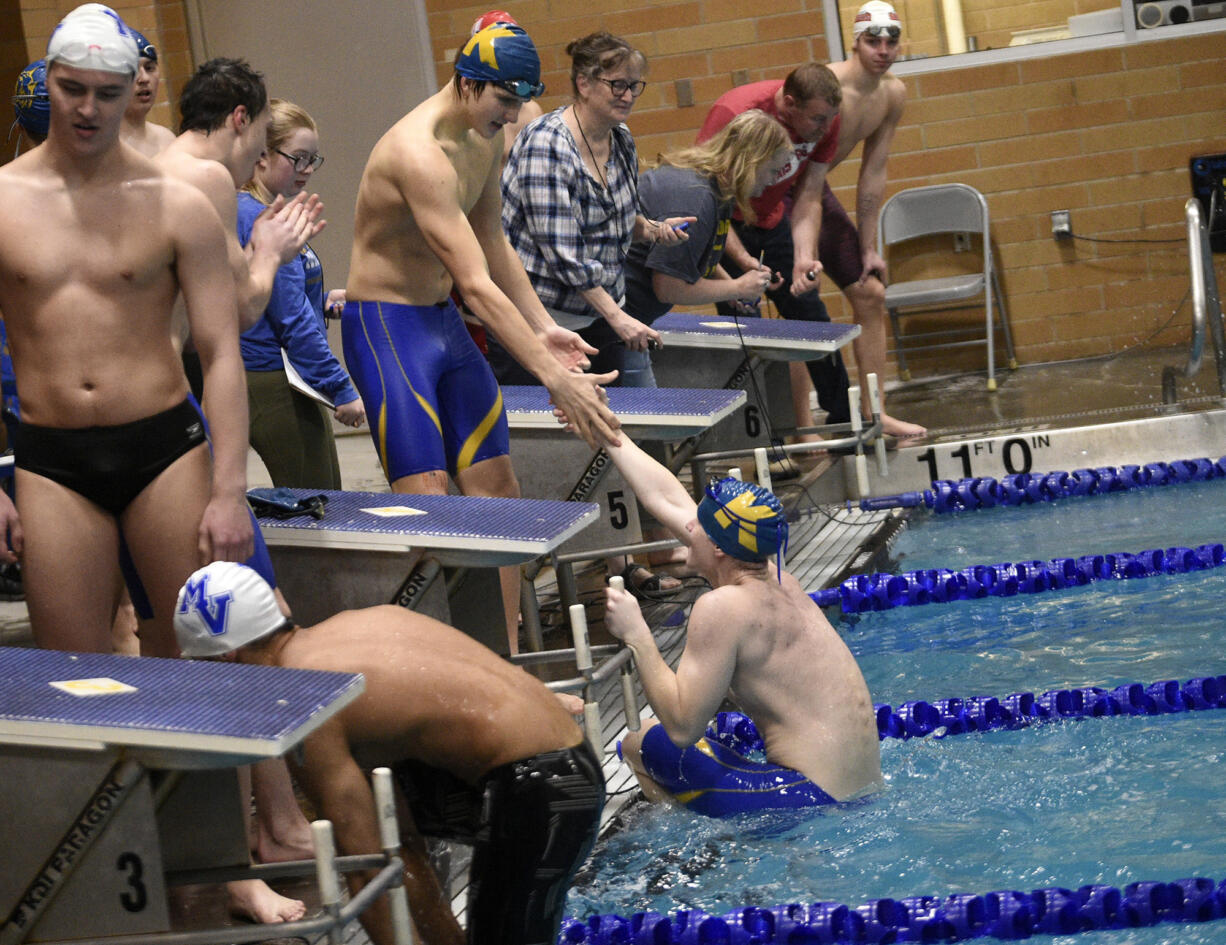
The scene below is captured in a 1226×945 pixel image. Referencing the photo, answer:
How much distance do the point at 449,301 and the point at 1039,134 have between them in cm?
624

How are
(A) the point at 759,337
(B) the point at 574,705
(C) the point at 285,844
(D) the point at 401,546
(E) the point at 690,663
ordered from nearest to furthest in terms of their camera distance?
(C) the point at 285,844 < (D) the point at 401,546 < (E) the point at 690,663 < (B) the point at 574,705 < (A) the point at 759,337

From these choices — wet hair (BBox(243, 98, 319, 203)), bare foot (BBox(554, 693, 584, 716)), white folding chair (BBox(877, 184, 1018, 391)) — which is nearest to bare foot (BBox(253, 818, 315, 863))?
bare foot (BBox(554, 693, 584, 716))

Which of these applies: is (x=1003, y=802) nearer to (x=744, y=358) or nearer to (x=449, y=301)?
(x=449, y=301)

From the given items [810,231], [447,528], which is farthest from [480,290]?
[810,231]

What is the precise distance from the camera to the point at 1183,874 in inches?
136

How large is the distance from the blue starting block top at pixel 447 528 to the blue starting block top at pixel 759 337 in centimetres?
274

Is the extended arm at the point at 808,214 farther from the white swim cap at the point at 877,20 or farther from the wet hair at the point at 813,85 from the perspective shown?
the white swim cap at the point at 877,20

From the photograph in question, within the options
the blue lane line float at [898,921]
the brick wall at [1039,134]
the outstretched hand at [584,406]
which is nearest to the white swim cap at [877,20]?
the brick wall at [1039,134]

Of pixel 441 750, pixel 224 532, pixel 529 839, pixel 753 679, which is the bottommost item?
pixel 753 679

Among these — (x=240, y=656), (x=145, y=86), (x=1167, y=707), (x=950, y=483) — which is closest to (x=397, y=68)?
(x=950, y=483)

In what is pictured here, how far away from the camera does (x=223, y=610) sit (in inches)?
106

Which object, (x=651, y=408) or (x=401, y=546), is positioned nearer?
(x=401, y=546)

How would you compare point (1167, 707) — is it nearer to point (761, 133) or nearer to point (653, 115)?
point (761, 133)

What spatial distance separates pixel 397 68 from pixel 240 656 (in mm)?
7902
